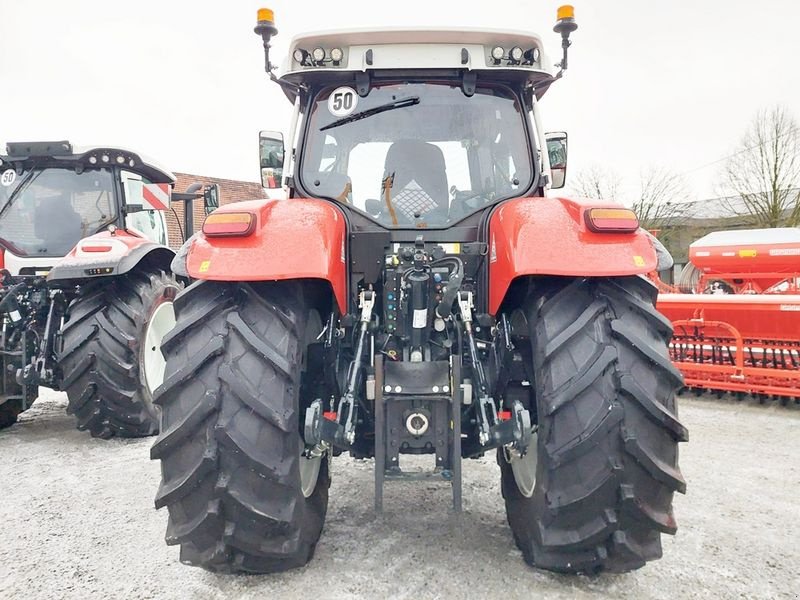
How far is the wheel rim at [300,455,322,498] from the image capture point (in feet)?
7.59

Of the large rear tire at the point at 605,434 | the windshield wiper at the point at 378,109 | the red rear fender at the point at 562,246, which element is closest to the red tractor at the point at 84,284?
the windshield wiper at the point at 378,109

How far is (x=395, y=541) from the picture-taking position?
2557 mm

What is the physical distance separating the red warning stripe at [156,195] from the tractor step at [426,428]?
4028 mm

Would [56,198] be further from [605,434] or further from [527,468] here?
[605,434]

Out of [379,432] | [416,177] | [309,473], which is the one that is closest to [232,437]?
[379,432]

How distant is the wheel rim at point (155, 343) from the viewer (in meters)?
4.60

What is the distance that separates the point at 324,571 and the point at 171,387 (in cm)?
96

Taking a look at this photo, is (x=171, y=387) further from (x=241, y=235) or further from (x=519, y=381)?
(x=519, y=381)

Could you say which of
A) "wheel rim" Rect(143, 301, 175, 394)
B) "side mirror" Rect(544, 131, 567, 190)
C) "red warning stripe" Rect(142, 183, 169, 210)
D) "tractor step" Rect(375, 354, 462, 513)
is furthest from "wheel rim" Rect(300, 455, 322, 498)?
"red warning stripe" Rect(142, 183, 169, 210)

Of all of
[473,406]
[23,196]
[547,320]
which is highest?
[23,196]

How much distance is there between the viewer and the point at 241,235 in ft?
6.73

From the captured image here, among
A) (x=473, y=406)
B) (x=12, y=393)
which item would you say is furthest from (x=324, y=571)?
(x=12, y=393)

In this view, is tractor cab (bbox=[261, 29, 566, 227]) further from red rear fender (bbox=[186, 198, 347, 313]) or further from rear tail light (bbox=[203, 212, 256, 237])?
rear tail light (bbox=[203, 212, 256, 237])

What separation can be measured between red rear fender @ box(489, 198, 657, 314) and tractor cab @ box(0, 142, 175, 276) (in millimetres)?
4011
